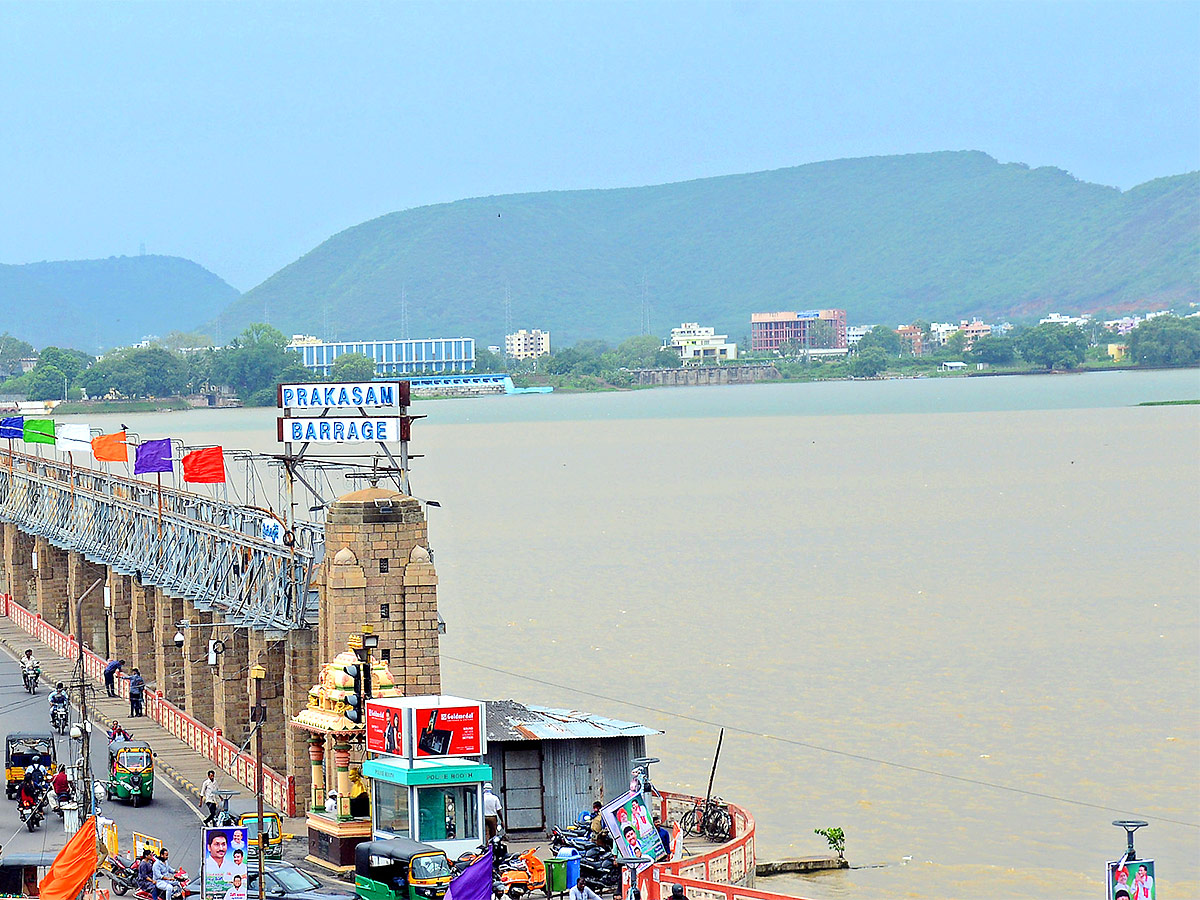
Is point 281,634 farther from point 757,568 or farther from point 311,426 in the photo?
point 757,568

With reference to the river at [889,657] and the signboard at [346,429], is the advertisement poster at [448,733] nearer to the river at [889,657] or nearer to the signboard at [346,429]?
the river at [889,657]

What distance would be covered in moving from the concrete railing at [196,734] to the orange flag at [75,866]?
12772mm

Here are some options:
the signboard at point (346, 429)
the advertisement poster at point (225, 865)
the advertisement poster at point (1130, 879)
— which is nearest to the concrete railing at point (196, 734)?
the signboard at point (346, 429)

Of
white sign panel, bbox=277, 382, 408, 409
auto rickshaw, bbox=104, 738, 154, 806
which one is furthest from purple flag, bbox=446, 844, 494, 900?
white sign panel, bbox=277, 382, 408, 409

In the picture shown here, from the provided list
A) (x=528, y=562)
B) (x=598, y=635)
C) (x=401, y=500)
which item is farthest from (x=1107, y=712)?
(x=528, y=562)

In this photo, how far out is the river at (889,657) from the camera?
44.4 meters

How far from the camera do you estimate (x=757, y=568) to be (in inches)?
4001

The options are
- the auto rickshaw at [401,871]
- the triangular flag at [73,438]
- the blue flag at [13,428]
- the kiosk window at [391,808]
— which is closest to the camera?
the auto rickshaw at [401,871]

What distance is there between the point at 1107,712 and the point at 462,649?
25547 millimetres

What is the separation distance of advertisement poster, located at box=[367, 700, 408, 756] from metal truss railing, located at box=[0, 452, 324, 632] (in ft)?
34.3

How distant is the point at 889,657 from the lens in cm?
6988

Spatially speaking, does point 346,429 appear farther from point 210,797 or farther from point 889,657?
point 889,657

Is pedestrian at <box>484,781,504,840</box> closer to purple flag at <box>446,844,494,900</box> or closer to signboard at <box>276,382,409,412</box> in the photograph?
purple flag at <box>446,844,494,900</box>

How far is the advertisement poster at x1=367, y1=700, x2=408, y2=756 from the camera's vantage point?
1255 inches
